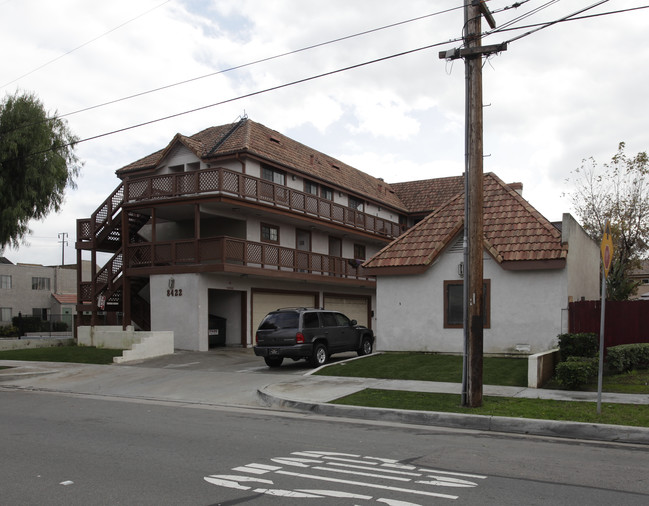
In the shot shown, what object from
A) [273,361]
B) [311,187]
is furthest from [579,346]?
[311,187]

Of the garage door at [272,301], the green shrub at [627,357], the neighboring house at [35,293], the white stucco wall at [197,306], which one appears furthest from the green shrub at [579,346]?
the neighboring house at [35,293]

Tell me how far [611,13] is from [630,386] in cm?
745

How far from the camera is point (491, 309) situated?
18078mm

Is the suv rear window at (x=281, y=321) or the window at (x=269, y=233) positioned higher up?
the window at (x=269, y=233)

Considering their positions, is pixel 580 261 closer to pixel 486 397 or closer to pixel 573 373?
pixel 573 373

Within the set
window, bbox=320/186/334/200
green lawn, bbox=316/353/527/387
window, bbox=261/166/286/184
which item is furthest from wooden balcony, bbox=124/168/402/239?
green lawn, bbox=316/353/527/387

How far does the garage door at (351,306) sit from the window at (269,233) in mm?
5424

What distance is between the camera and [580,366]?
12617mm

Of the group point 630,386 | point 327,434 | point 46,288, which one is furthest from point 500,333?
point 46,288

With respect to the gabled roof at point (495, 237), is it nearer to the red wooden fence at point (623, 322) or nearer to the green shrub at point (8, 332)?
the red wooden fence at point (623, 322)

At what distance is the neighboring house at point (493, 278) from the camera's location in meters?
17.3

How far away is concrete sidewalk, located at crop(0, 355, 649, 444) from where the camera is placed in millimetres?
9609

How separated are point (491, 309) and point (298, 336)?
18.6 feet

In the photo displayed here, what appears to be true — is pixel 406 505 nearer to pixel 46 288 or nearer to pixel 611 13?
pixel 611 13
